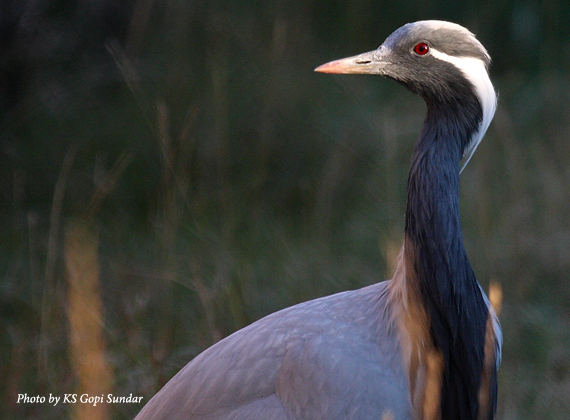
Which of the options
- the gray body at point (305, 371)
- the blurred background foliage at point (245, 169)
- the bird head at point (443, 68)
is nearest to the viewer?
the gray body at point (305, 371)

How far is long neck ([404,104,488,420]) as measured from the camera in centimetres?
251

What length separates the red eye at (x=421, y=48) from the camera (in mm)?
2641

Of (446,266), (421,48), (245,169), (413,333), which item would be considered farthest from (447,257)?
(245,169)

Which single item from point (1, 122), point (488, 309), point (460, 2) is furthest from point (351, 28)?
point (488, 309)

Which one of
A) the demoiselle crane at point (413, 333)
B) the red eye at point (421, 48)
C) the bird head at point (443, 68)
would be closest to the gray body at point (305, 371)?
the demoiselle crane at point (413, 333)

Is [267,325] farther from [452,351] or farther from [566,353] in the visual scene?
[566,353]

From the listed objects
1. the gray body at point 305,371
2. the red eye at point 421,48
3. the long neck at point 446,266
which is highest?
the red eye at point 421,48

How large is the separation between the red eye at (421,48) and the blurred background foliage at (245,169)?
107 centimetres

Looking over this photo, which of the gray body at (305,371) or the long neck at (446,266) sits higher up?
the long neck at (446,266)

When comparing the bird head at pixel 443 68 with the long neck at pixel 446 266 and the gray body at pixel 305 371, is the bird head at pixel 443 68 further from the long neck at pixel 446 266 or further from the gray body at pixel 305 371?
the gray body at pixel 305 371

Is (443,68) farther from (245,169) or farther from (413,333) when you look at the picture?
(245,169)

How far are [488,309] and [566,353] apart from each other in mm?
1944

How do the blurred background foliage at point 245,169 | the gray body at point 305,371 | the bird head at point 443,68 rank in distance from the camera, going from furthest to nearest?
the blurred background foliage at point 245,169, the bird head at point 443,68, the gray body at point 305,371

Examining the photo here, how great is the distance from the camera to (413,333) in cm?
255
